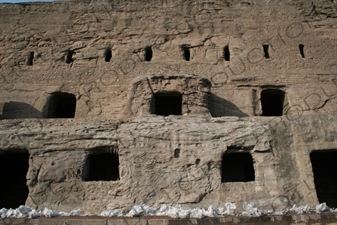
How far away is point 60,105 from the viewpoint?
42.5 feet

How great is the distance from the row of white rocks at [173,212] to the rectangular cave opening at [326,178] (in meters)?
3.78

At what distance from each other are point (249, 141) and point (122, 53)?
20.8 ft

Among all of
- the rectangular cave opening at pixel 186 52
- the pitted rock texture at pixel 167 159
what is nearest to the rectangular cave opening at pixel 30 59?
the pitted rock texture at pixel 167 159

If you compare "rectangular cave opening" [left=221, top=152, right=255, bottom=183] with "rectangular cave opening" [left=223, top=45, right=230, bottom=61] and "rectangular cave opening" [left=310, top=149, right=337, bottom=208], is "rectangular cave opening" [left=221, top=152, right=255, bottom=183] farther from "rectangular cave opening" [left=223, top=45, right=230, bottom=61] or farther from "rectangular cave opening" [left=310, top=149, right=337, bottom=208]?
"rectangular cave opening" [left=223, top=45, right=230, bottom=61]

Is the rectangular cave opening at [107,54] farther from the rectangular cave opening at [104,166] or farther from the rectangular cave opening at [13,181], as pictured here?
the rectangular cave opening at [13,181]

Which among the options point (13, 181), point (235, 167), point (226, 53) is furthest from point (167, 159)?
point (226, 53)

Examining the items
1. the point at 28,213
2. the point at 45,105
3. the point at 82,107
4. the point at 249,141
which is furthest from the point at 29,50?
the point at 249,141

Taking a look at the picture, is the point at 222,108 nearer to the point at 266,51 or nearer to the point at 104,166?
the point at 266,51

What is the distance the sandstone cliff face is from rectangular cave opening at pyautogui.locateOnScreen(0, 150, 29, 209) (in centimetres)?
106

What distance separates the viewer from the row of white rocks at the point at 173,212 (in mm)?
6484

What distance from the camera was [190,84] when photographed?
32.8ft

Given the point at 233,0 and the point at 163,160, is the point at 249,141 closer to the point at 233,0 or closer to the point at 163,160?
the point at 163,160

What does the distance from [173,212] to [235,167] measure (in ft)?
10.6

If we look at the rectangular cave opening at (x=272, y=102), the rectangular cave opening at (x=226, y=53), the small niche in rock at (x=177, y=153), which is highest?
the rectangular cave opening at (x=226, y=53)
